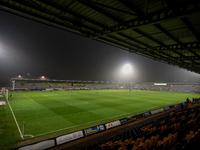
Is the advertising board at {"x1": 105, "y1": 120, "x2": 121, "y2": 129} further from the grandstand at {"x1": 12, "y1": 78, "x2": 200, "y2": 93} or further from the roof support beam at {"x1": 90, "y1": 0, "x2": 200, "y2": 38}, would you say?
the grandstand at {"x1": 12, "y1": 78, "x2": 200, "y2": 93}

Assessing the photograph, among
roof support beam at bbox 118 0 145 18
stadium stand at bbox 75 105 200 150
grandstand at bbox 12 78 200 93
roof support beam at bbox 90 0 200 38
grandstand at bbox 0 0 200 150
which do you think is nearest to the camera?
stadium stand at bbox 75 105 200 150

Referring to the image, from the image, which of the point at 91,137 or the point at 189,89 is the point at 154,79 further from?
the point at 91,137

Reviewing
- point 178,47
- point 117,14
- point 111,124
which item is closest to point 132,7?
point 117,14

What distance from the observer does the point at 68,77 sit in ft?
235

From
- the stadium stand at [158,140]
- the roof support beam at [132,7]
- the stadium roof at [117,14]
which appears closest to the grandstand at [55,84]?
the stadium roof at [117,14]

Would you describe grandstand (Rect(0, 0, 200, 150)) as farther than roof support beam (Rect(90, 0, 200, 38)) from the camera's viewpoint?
Yes

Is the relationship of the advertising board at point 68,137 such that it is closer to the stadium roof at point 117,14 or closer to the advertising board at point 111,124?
the advertising board at point 111,124

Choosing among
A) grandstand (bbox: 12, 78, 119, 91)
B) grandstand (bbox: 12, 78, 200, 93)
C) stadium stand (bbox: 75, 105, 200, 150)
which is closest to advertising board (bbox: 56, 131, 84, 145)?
stadium stand (bbox: 75, 105, 200, 150)

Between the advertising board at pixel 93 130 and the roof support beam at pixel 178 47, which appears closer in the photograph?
the advertising board at pixel 93 130

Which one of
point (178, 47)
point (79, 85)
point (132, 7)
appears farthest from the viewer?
point (79, 85)

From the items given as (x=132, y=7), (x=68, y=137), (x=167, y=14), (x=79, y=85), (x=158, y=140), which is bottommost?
(x=68, y=137)

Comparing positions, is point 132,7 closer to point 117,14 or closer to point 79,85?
point 117,14

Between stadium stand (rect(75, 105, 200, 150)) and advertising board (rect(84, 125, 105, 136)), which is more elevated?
stadium stand (rect(75, 105, 200, 150))

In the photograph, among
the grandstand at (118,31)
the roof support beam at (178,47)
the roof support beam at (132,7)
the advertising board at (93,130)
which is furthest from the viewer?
the roof support beam at (178,47)
